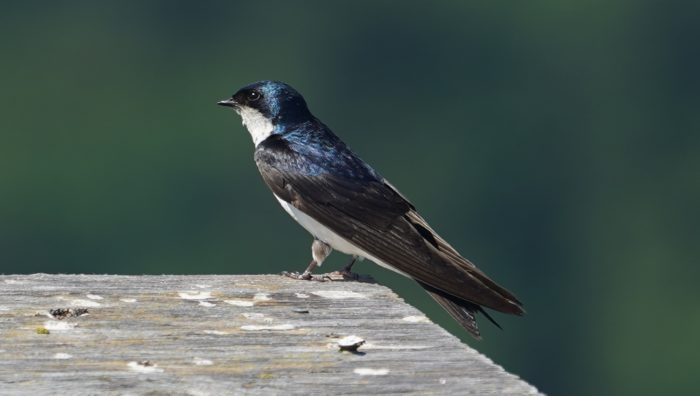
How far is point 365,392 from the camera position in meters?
3.76

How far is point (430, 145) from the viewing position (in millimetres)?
53188

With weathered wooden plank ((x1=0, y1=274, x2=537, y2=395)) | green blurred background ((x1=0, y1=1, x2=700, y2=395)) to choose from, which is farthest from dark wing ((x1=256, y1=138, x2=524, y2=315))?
green blurred background ((x1=0, y1=1, x2=700, y2=395))

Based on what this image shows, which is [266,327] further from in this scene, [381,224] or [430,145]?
[430,145]

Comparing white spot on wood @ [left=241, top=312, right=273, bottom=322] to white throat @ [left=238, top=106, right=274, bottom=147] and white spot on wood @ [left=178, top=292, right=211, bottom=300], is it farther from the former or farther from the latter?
white throat @ [left=238, top=106, right=274, bottom=147]

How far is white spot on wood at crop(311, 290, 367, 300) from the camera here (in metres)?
4.65

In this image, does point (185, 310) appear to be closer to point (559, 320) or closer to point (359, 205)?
point (359, 205)

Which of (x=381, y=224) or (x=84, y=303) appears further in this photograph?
(x=381, y=224)

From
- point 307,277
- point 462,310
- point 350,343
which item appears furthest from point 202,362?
point 462,310

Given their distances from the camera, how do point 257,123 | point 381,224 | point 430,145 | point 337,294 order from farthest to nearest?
point 430,145
point 257,123
point 381,224
point 337,294

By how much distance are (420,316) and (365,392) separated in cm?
59

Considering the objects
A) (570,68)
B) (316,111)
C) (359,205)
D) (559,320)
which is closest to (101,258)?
(316,111)

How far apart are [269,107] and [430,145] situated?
1827 inches

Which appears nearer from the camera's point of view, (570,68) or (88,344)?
(88,344)

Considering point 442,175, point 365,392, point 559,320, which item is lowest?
point 559,320
